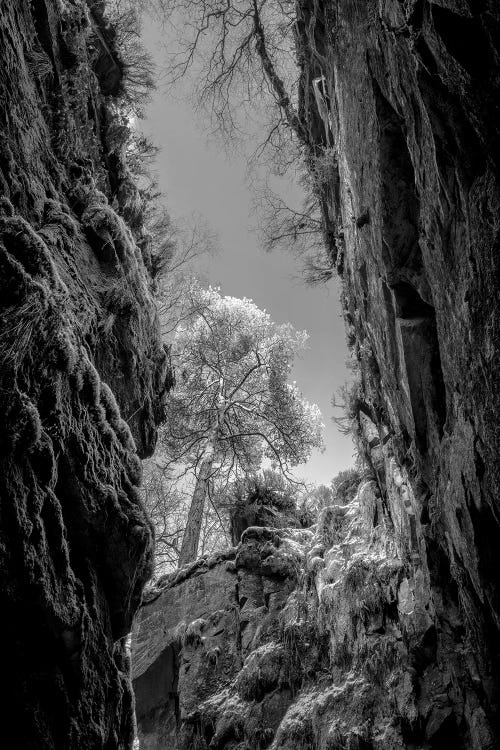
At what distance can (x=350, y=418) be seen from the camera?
9.36 m

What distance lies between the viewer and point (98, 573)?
4.08 meters

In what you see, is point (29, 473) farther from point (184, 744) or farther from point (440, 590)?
point (184, 744)

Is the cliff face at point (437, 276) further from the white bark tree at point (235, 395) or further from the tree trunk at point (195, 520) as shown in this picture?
the white bark tree at point (235, 395)

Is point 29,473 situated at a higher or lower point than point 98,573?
higher

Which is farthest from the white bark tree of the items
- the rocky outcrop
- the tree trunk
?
the rocky outcrop

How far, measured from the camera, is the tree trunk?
411 inches

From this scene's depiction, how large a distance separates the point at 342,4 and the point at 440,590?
8285 mm

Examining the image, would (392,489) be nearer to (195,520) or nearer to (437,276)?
(437,276)

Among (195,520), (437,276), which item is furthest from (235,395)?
(437,276)

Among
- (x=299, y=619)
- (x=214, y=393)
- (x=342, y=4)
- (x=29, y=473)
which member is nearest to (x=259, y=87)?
(x=342, y=4)

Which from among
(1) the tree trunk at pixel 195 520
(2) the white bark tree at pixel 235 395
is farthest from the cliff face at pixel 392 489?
(2) the white bark tree at pixel 235 395

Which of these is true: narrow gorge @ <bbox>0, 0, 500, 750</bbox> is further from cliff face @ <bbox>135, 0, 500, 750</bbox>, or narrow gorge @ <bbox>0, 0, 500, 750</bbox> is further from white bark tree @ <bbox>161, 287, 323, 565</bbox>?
white bark tree @ <bbox>161, 287, 323, 565</bbox>

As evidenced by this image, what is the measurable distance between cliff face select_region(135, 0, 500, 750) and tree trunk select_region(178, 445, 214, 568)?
83 centimetres

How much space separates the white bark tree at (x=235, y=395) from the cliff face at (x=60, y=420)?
7.66m
